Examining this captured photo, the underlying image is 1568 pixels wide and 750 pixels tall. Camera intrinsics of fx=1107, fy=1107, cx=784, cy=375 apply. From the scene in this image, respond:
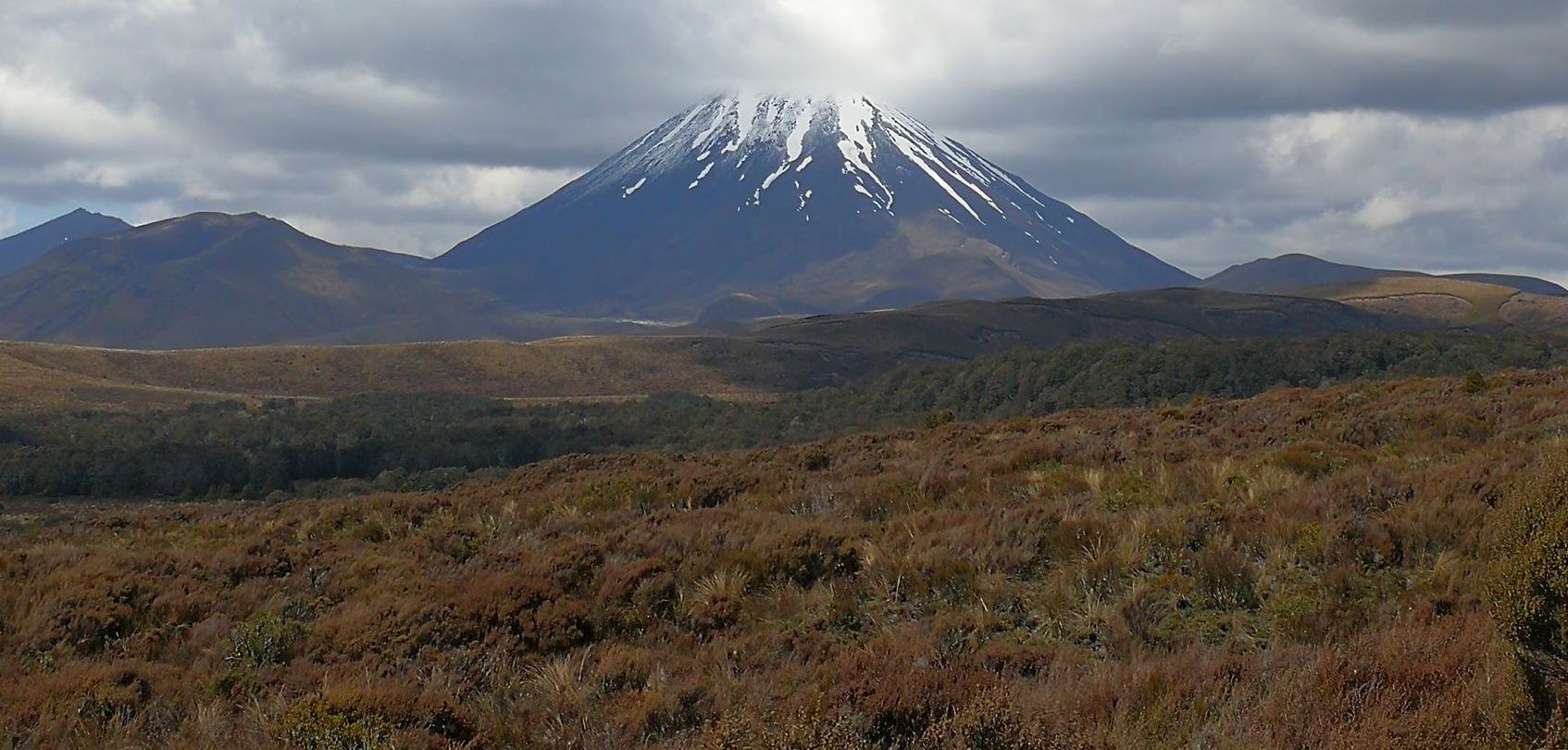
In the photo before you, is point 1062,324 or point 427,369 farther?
point 1062,324

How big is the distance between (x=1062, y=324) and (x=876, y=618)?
4746 inches

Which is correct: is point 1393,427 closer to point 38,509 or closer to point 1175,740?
point 1175,740

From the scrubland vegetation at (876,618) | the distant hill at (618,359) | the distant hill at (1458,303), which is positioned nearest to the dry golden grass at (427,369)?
the distant hill at (618,359)

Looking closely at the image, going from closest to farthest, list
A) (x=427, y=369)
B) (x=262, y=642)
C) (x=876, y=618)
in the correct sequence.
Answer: (x=262, y=642) < (x=876, y=618) < (x=427, y=369)

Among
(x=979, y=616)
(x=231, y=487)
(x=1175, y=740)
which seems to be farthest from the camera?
(x=231, y=487)

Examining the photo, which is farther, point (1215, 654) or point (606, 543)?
point (606, 543)

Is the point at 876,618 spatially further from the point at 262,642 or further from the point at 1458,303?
the point at 1458,303

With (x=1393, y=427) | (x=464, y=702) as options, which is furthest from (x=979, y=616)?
(x=1393, y=427)

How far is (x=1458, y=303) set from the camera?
136625mm

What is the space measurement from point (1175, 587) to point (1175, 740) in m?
A: 2.67

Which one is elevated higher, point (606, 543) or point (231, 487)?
point (606, 543)

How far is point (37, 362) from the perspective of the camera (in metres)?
76.3

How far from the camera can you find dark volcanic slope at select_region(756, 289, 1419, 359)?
11331 cm

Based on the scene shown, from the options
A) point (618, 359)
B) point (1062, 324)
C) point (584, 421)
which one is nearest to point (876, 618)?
point (584, 421)
